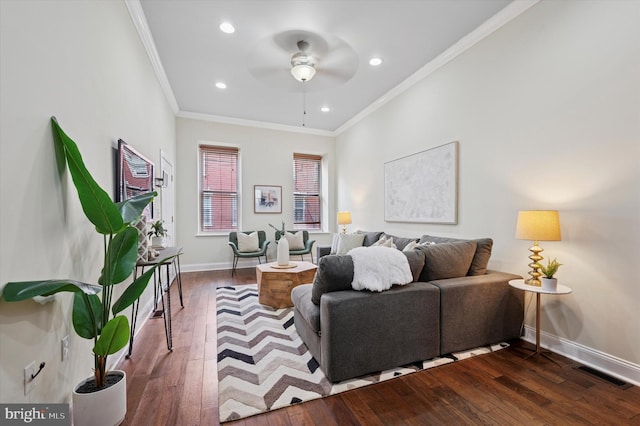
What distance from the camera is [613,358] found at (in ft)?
6.62

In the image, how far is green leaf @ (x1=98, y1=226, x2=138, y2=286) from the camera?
1531 millimetres

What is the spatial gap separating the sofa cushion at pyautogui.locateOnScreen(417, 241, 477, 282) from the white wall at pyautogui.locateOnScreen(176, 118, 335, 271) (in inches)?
166

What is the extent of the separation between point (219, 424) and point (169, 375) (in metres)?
0.72

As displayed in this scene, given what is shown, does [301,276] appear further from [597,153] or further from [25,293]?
[597,153]

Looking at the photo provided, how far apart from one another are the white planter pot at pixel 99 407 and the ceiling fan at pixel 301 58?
322cm

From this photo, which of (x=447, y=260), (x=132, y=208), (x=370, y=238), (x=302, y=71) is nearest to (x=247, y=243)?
(x=370, y=238)

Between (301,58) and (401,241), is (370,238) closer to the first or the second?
(401,241)

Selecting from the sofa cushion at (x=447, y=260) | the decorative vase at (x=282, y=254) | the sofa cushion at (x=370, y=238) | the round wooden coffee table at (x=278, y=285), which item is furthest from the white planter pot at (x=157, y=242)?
the sofa cushion at (x=370, y=238)

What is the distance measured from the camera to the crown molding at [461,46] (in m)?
2.63

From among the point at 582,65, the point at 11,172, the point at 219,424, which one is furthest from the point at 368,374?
the point at 582,65

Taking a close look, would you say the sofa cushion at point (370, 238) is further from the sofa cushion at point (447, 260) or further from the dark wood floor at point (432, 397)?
the dark wood floor at point (432, 397)

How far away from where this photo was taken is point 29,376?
3.98ft

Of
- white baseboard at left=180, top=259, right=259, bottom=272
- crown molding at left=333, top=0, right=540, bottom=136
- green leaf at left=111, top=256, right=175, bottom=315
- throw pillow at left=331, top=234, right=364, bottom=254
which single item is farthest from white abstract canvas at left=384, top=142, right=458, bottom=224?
green leaf at left=111, top=256, right=175, bottom=315

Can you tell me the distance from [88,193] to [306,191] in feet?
17.9
